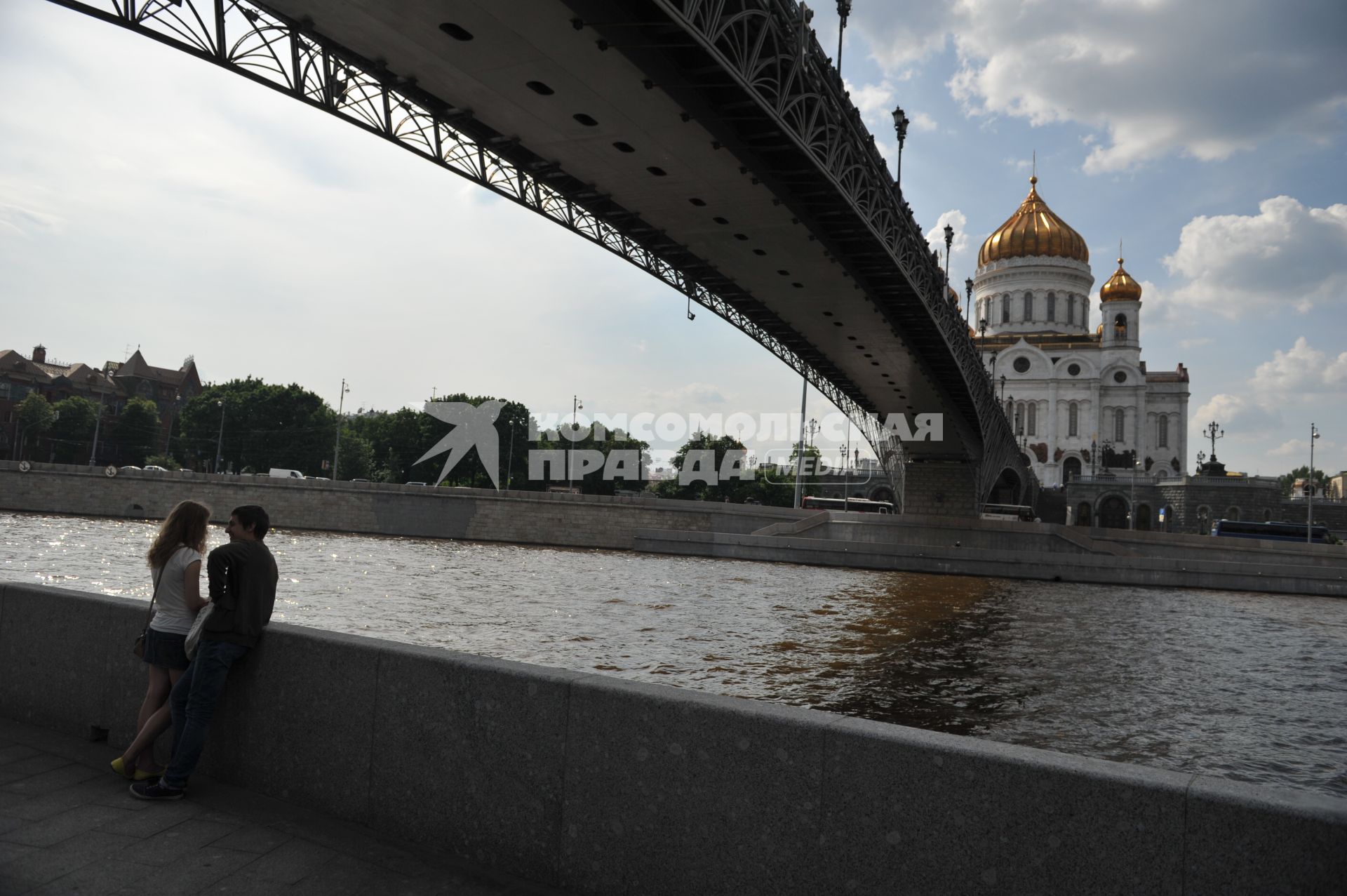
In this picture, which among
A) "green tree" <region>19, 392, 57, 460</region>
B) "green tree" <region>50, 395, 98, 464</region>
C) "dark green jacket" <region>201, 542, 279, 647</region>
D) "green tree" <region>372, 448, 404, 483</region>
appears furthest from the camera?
"green tree" <region>372, 448, 404, 483</region>

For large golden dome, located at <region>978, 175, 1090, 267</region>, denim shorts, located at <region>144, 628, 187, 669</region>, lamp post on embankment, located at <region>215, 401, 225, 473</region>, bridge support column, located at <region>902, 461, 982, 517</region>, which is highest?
large golden dome, located at <region>978, 175, 1090, 267</region>

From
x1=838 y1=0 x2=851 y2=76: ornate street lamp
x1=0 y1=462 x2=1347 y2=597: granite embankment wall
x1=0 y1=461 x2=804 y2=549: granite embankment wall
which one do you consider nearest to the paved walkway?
x1=838 y1=0 x2=851 y2=76: ornate street lamp

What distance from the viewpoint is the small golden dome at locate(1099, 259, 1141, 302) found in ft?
291

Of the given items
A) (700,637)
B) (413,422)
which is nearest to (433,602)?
(700,637)

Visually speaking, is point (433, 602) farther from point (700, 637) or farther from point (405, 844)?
point (405, 844)

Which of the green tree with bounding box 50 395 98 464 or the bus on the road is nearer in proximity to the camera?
the bus on the road

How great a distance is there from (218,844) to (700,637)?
35.5ft

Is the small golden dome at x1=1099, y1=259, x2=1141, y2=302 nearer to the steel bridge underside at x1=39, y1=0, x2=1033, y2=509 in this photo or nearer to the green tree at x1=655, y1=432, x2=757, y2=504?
the green tree at x1=655, y1=432, x2=757, y2=504

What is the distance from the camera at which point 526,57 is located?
583 inches

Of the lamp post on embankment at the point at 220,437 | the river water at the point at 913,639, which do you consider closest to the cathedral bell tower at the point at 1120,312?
the river water at the point at 913,639

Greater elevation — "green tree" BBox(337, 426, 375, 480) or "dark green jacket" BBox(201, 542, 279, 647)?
"green tree" BBox(337, 426, 375, 480)

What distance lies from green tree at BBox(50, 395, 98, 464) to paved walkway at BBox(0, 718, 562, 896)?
89.8m

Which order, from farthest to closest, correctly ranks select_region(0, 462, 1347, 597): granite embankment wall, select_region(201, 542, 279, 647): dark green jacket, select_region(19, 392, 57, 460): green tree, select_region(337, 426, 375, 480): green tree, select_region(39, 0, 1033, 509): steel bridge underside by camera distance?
select_region(337, 426, 375, 480): green tree < select_region(19, 392, 57, 460): green tree < select_region(0, 462, 1347, 597): granite embankment wall < select_region(39, 0, 1033, 509): steel bridge underside < select_region(201, 542, 279, 647): dark green jacket

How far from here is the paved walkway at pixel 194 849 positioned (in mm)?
3270
